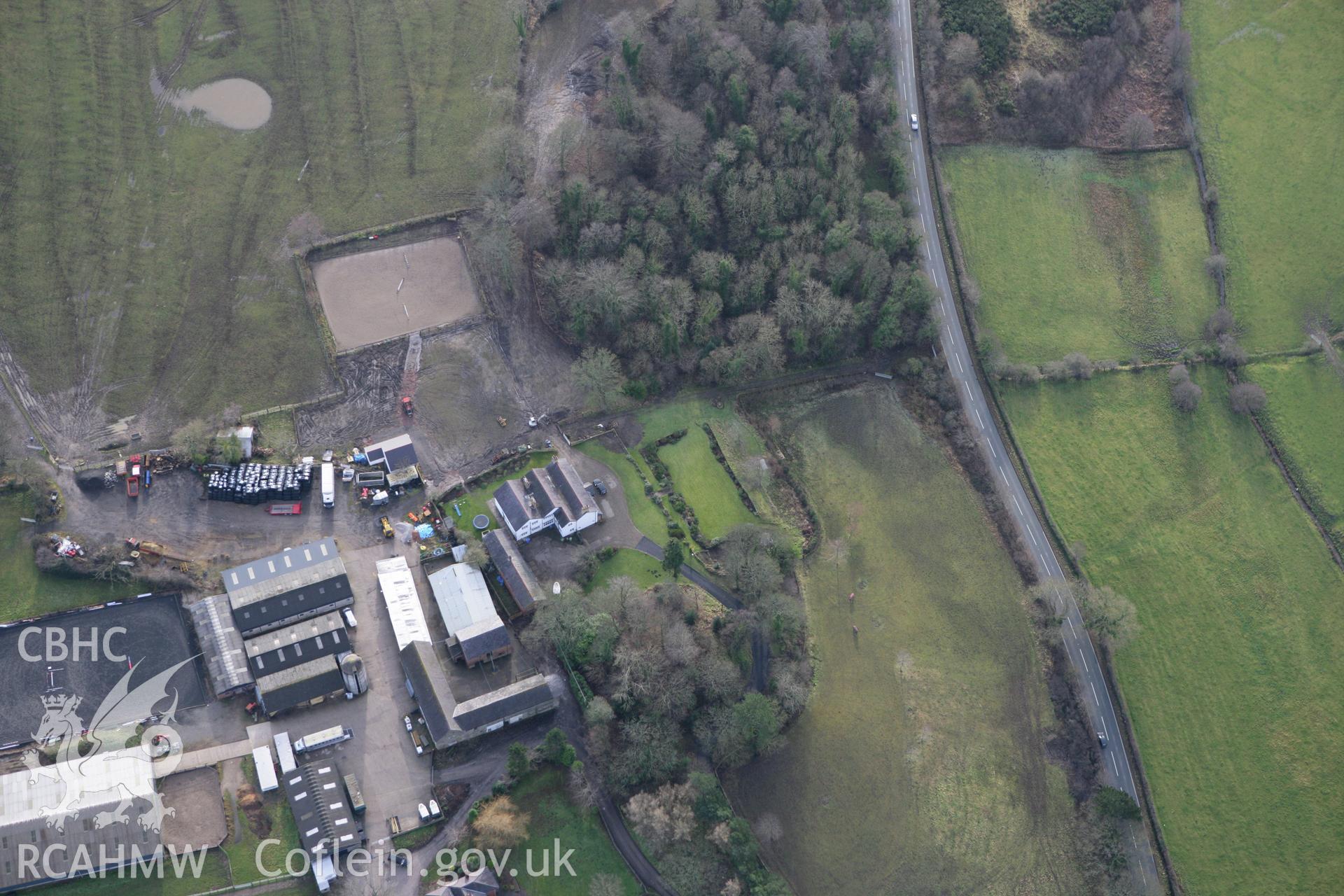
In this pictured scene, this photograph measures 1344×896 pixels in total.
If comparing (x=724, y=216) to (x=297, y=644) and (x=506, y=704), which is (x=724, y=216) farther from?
(x=297, y=644)

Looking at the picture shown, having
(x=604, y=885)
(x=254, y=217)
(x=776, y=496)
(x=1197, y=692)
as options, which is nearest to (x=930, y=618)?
(x=776, y=496)

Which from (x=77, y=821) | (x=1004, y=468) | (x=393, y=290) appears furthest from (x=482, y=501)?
(x=1004, y=468)

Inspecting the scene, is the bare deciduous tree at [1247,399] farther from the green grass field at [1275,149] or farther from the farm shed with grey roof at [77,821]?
the farm shed with grey roof at [77,821]

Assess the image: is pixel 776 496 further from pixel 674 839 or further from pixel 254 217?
pixel 254 217

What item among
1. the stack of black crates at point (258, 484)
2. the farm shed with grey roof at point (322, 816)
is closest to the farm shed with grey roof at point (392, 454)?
the stack of black crates at point (258, 484)

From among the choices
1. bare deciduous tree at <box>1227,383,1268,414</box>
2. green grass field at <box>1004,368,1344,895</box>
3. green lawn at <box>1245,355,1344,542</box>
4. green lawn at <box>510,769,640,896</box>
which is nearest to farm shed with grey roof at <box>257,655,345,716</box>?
green lawn at <box>510,769,640,896</box>

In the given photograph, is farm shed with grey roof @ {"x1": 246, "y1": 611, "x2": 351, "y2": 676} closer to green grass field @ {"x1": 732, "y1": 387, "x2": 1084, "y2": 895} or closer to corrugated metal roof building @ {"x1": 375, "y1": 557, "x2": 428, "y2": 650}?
corrugated metal roof building @ {"x1": 375, "y1": 557, "x2": 428, "y2": 650}
